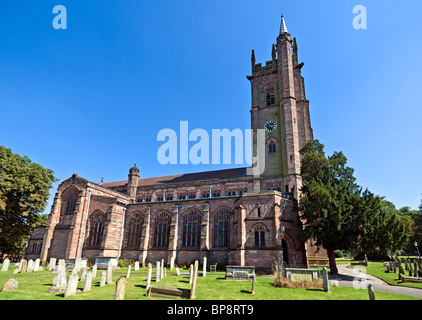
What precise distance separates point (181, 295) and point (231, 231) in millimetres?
16904

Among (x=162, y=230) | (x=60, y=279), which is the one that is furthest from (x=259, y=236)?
(x=60, y=279)

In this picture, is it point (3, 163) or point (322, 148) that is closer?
point (322, 148)

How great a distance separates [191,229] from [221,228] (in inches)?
161

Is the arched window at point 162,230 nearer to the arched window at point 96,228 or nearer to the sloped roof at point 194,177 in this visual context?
the arched window at point 96,228

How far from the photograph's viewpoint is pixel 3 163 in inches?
1259

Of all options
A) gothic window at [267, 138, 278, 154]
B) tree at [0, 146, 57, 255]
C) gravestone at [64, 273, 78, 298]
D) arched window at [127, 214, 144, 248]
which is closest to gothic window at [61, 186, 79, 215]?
tree at [0, 146, 57, 255]

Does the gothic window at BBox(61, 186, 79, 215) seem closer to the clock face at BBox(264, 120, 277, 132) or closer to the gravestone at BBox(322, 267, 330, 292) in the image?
the clock face at BBox(264, 120, 277, 132)

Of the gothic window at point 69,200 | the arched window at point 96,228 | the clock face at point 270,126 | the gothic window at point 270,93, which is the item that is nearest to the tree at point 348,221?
the clock face at point 270,126

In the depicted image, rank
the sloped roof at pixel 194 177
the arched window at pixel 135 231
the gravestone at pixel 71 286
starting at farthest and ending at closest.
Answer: the sloped roof at pixel 194 177, the arched window at pixel 135 231, the gravestone at pixel 71 286

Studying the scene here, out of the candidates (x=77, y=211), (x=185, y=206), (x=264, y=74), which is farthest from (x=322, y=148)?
(x=77, y=211)

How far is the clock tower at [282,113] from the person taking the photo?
36.0m

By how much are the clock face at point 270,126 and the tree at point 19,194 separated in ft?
113

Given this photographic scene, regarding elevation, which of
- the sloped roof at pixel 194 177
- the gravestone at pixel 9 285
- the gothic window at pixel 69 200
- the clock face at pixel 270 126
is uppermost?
the clock face at pixel 270 126

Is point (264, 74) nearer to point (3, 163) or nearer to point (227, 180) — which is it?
point (227, 180)
